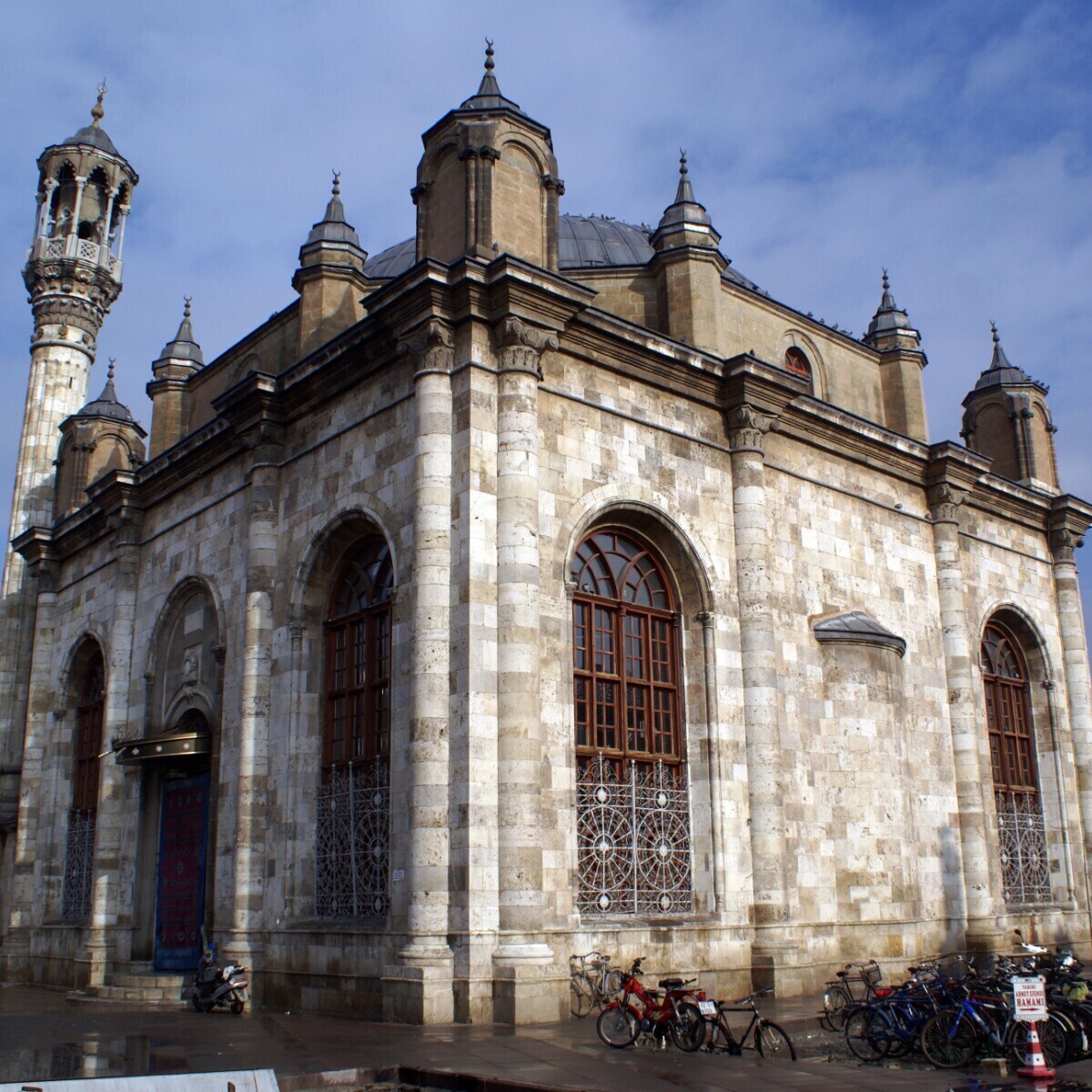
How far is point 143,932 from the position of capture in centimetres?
2098

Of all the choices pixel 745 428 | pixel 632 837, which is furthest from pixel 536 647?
pixel 745 428

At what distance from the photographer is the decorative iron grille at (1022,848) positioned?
22.7m

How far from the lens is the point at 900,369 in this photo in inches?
949

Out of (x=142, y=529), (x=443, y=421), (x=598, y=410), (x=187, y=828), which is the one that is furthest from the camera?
(x=142, y=529)

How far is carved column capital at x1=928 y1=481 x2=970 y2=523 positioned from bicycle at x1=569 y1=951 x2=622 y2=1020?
11.9 meters

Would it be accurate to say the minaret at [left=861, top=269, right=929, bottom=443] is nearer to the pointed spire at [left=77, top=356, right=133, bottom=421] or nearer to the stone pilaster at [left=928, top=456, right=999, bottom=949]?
the stone pilaster at [left=928, top=456, right=999, bottom=949]

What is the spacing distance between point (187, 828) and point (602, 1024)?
11.0 meters

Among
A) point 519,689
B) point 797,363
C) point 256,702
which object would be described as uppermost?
point 797,363

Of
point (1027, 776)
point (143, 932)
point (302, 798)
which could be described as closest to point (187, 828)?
point (143, 932)

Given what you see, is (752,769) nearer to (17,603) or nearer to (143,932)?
(143,932)

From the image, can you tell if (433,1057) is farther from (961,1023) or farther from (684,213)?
(684,213)

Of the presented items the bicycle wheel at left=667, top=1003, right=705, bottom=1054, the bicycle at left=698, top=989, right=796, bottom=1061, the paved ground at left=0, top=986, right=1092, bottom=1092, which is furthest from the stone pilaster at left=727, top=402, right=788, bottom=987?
the bicycle wheel at left=667, top=1003, right=705, bottom=1054

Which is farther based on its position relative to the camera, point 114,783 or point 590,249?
point 590,249

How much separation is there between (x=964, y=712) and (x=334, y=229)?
14.2 m
